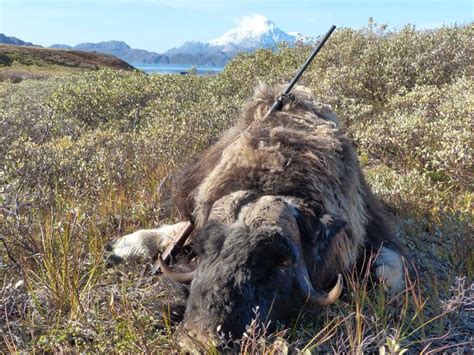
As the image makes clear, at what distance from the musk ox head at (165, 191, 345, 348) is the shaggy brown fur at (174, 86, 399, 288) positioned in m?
0.14

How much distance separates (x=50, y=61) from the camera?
169ft

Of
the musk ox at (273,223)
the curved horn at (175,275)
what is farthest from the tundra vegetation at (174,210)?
the musk ox at (273,223)

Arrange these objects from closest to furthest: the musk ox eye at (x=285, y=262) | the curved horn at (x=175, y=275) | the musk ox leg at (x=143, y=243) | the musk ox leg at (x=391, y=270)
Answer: the musk ox eye at (x=285, y=262) → the curved horn at (x=175, y=275) → the musk ox leg at (x=391, y=270) → the musk ox leg at (x=143, y=243)

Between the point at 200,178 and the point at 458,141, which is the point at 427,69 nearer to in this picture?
the point at 458,141

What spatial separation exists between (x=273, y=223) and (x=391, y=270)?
3.92ft

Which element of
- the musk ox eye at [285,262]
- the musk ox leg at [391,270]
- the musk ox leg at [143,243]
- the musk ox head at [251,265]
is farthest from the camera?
the musk ox leg at [143,243]

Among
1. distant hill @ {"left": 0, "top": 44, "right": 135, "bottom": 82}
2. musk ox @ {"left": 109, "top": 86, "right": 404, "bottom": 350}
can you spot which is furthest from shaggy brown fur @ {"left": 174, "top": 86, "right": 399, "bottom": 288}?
distant hill @ {"left": 0, "top": 44, "right": 135, "bottom": 82}

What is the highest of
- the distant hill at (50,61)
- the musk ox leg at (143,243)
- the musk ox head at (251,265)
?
the distant hill at (50,61)

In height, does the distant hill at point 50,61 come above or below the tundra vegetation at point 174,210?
above

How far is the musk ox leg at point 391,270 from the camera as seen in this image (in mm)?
3238

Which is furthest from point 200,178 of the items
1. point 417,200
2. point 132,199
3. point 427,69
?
point 427,69

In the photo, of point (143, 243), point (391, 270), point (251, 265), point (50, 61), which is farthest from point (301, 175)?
point (50, 61)

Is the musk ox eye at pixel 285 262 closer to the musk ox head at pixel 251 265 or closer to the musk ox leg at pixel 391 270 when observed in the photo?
the musk ox head at pixel 251 265

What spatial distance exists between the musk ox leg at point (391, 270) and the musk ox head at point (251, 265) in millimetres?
585
